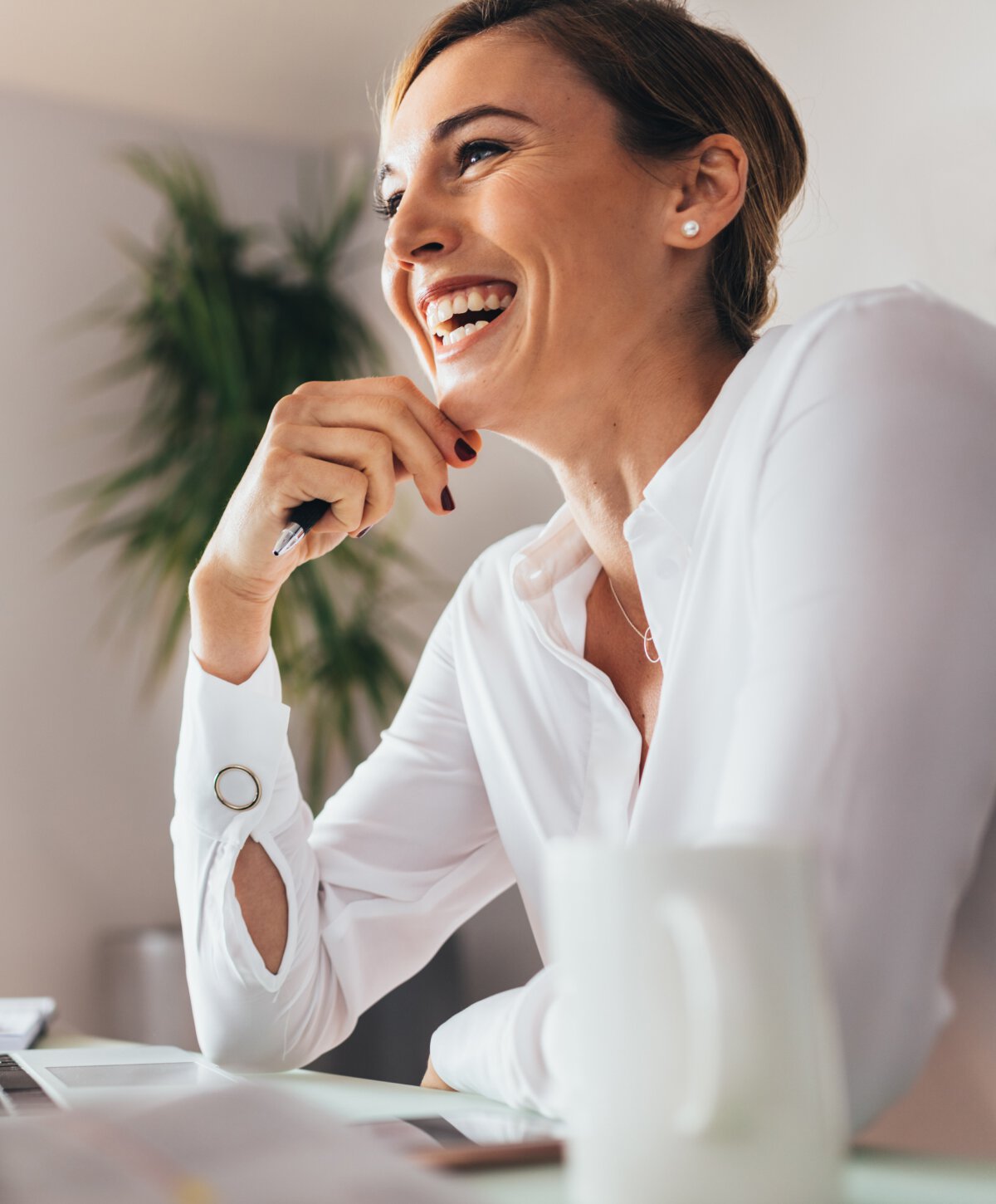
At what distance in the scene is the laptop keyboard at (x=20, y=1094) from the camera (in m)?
0.71

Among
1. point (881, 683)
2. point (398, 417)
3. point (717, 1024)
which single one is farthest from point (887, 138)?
point (717, 1024)

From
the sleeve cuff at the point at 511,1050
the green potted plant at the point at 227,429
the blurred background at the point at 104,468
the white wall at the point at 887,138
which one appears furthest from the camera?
the blurred background at the point at 104,468

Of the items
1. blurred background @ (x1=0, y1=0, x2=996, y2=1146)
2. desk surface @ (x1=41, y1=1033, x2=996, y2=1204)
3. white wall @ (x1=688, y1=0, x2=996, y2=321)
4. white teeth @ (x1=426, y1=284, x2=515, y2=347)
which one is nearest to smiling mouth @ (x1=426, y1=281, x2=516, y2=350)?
white teeth @ (x1=426, y1=284, x2=515, y2=347)

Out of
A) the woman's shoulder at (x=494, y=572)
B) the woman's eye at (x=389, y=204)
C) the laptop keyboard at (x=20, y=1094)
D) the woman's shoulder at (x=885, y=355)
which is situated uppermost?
the woman's eye at (x=389, y=204)

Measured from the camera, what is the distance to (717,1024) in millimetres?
367

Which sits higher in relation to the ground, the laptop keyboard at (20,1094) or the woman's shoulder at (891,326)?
the woman's shoulder at (891,326)

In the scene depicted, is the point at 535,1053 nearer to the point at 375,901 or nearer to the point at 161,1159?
the point at 161,1159

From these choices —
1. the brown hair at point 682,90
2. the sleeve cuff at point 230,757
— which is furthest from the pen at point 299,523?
the brown hair at point 682,90

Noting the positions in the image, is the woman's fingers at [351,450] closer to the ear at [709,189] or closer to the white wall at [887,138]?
the ear at [709,189]

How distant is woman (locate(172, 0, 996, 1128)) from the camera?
3.05 feet

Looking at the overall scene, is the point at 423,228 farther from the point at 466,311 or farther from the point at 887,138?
the point at 887,138

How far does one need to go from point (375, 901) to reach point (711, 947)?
3.17ft

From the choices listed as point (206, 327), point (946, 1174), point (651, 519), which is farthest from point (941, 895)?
point (206, 327)

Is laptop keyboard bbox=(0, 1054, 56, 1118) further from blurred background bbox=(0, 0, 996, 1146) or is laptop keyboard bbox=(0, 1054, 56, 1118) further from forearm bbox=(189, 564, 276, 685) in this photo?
blurred background bbox=(0, 0, 996, 1146)
